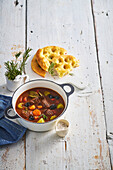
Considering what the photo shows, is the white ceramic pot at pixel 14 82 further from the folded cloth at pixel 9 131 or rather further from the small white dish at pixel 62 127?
the small white dish at pixel 62 127

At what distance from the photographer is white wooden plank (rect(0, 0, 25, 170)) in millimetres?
1978

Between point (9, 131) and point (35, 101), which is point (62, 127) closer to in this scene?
point (35, 101)

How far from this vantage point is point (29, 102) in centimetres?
212

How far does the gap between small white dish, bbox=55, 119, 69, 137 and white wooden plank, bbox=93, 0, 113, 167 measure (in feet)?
1.22

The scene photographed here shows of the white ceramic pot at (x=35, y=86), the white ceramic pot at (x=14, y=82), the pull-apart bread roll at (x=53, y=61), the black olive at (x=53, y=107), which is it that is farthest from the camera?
the pull-apart bread roll at (x=53, y=61)

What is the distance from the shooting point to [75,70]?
99.1 inches

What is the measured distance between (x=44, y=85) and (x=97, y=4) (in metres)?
1.44

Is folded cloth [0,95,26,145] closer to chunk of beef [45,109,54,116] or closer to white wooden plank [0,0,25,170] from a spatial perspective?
white wooden plank [0,0,25,170]

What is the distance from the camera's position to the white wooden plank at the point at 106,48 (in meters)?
2.32

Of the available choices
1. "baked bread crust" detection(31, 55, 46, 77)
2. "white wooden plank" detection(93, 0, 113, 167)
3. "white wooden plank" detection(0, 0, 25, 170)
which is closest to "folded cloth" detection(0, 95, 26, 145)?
"white wooden plank" detection(0, 0, 25, 170)

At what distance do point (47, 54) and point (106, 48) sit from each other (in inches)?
25.6

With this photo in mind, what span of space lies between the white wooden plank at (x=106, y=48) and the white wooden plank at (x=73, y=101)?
58 mm

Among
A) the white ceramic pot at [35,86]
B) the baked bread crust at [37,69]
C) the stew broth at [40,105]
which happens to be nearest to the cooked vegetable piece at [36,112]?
the stew broth at [40,105]

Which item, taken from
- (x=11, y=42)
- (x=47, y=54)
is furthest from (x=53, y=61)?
(x=11, y=42)
